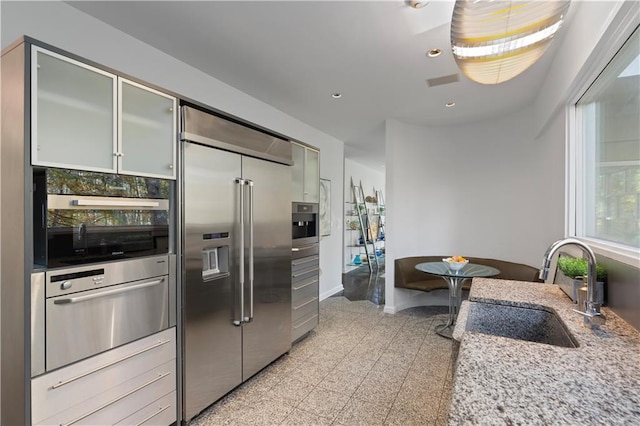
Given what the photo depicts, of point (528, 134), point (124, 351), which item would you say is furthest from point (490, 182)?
point (124, 351)

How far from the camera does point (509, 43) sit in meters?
1.22

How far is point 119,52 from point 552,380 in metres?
2.99

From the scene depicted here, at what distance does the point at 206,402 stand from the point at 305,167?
2.38 metres

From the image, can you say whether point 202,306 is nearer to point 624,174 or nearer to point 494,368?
point 494,368

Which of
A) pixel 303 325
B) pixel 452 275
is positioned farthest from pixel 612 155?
pixel 303 325

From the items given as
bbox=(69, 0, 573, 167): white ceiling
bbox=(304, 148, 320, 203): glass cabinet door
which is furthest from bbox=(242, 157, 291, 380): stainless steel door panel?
bbox=(69, 0, 573, 167): white ceiling

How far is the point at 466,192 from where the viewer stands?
479 centimetres

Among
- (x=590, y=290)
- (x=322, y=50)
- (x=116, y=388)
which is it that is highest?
(x=322, y=50)

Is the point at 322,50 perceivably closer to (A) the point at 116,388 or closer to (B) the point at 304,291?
(B) the point at 304,291

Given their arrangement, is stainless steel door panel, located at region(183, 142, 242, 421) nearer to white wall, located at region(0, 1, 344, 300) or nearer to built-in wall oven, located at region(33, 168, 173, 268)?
built-in wall oven, located at region(33, 168, 173, 268)

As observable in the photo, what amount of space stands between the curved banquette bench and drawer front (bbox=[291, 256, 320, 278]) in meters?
1.50

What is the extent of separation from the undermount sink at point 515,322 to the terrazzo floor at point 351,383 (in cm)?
42

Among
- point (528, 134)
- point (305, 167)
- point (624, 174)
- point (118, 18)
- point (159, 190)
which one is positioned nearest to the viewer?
point (624, 174)

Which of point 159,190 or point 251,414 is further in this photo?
point 251,414
